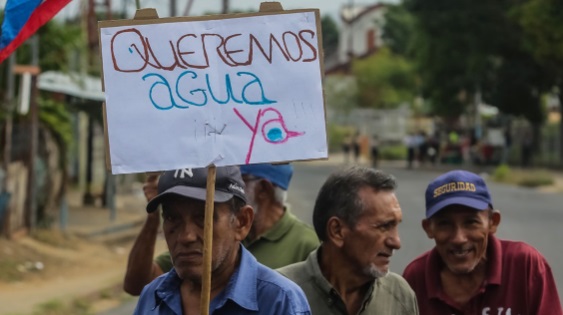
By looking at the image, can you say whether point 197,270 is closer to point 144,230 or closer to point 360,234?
point 360,234

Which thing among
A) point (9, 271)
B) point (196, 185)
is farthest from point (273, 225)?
point (9, 271)

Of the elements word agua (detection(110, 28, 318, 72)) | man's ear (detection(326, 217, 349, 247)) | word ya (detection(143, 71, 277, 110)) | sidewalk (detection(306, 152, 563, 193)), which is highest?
word agua (detection(110, 28, 318, 72))

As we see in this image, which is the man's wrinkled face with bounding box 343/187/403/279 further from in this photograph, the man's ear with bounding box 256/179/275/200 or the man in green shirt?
the man's ear with bounding box 256/179/275/200

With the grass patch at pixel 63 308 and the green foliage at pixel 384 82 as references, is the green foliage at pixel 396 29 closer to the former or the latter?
the green foliage at pixel 384 82

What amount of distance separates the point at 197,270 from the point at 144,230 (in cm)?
176

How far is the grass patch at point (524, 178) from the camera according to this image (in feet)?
117

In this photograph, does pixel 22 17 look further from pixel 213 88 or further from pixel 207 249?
pixel 207 249

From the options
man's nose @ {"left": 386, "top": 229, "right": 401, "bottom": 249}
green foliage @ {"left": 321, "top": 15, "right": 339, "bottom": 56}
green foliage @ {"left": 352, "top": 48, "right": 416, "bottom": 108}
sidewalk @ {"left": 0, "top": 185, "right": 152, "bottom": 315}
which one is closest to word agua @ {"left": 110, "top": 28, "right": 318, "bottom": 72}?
man's nose @ {"left": 386, "top": 229, "right": 401, "bottom": 249}

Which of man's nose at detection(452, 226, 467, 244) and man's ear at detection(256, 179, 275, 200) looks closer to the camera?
man's nose at detection(452, 226, 467, 244)

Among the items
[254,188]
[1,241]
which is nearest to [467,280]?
[254,188]

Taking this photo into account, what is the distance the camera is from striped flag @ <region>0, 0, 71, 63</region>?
16.1 feet

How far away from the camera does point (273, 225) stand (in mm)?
5719

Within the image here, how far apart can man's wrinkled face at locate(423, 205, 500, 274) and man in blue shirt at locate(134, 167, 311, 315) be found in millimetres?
1288

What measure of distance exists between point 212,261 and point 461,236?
1.48 metres
